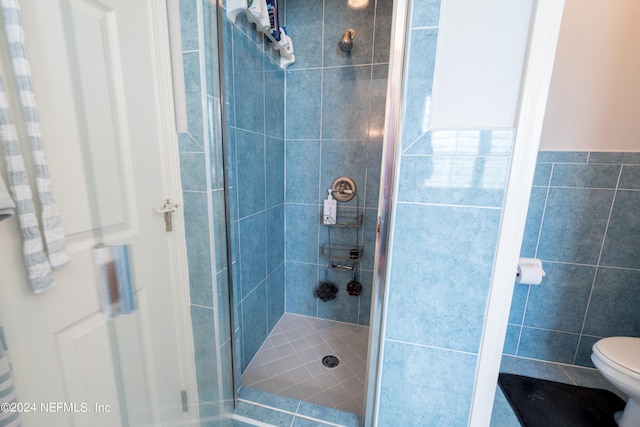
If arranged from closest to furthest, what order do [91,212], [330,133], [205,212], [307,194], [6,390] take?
1. [6,390]
2. [91,212]
3. [205,212]
4. [330,133]
5. [307,194]

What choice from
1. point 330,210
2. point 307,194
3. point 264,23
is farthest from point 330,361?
point 264,23

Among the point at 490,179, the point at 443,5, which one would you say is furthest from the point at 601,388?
the point at 443,5

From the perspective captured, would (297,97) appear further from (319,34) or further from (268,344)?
(268,344)

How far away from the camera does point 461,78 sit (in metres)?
0.69

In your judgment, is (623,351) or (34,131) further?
(623,351)

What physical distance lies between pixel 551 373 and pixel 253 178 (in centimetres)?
203

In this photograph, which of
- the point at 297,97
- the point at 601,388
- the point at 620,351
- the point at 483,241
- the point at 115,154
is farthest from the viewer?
the point at 297,97

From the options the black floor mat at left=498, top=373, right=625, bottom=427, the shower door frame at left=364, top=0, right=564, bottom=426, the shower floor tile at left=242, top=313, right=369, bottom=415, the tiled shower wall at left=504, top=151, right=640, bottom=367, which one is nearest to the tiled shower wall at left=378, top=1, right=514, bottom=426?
the shower door frame at left=364, top=0, right=564, bottom=426

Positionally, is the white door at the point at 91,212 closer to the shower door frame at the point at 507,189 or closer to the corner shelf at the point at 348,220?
the shower door frame at the point at 507,189

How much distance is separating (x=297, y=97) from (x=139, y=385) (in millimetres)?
1689

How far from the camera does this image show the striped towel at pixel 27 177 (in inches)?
17.3

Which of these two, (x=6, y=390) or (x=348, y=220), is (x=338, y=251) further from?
(x=6, y=390)

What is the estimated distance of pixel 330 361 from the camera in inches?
59.5

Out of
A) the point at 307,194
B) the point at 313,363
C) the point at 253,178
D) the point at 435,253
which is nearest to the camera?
the point at 435,253
